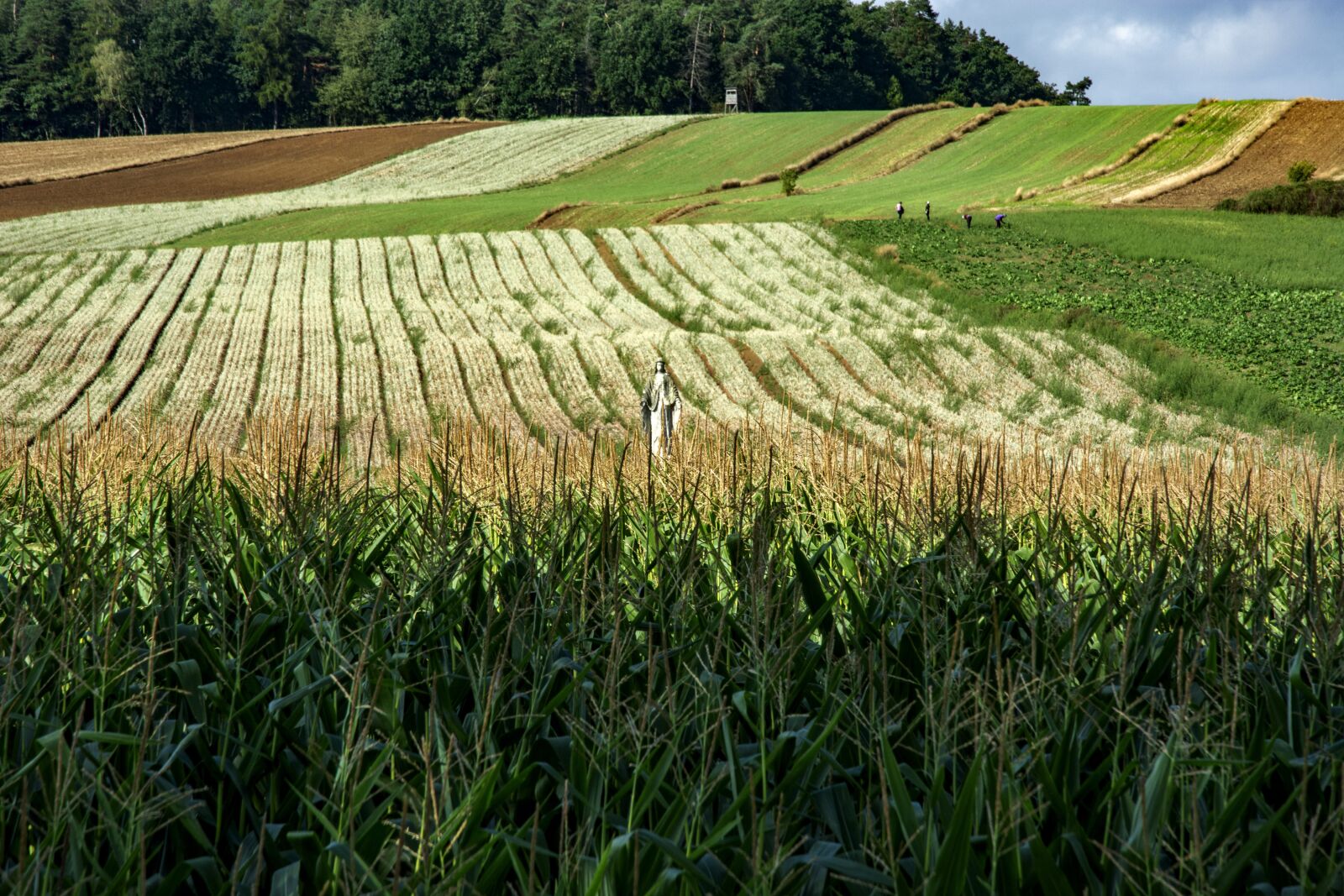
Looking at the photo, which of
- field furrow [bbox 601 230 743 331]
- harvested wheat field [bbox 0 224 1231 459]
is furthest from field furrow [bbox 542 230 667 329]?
field furrow [bbox 601 230 743 331]

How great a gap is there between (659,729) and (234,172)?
54.9m

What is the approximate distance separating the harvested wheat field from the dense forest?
171 ft

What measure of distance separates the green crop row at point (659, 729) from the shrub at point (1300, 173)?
39.8 metres

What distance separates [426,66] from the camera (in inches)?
3105

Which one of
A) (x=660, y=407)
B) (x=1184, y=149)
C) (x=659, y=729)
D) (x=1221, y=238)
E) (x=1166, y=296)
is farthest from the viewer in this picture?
(x=1184, y=149)

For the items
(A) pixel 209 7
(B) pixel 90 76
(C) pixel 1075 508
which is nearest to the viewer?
(C) pixel 1075 508

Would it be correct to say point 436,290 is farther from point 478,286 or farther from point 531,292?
point 531,292

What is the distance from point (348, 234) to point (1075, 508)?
3258 centimetres

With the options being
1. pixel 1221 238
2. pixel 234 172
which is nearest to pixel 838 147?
pixel 1221 238

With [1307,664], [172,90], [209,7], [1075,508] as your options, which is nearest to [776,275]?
[1075,508]

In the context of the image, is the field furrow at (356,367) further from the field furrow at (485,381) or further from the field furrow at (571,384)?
the field furrow at (571,384)

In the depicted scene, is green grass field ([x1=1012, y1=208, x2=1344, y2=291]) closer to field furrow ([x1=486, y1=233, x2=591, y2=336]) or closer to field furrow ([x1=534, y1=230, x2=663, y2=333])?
field furrow ([x1=534, y1=230, x2=663, y2=333])

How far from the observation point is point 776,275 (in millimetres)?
27812

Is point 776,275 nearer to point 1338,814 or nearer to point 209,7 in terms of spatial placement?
point 1338,814
